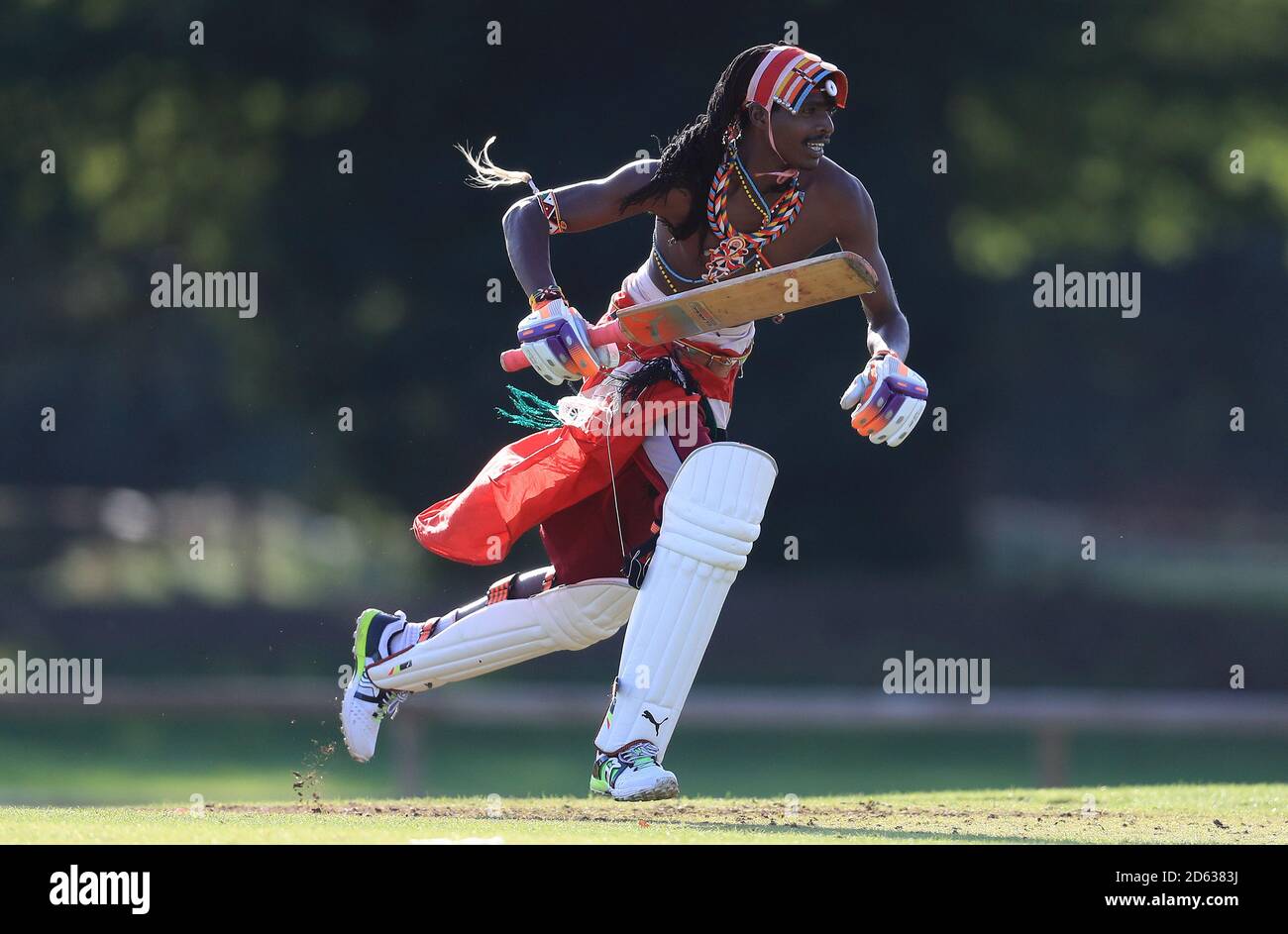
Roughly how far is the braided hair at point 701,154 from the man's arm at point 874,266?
0.35 metres

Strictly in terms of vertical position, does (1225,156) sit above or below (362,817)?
above

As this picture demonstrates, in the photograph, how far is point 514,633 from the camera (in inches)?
177

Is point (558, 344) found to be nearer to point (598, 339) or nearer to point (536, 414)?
point (598, 339)

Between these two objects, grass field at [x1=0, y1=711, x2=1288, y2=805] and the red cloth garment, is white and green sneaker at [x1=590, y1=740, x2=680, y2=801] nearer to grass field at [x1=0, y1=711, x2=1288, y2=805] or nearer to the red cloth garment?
the red cloth garment

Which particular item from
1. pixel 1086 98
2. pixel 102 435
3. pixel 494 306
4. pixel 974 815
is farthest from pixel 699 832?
pixel 102 435

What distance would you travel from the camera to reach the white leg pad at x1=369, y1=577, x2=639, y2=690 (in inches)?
174

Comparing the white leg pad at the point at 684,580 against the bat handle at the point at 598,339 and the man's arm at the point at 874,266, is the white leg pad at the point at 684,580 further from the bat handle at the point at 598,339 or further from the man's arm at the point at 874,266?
the man's arm at the point at 874,266

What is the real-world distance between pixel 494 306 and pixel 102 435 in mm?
7631

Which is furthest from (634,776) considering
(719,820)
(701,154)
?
(701,154)

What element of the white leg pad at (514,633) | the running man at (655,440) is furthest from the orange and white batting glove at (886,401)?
the white leg pad at (514,633)

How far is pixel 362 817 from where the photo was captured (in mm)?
4250

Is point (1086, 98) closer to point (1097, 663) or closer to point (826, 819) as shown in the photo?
point (1097, 663)

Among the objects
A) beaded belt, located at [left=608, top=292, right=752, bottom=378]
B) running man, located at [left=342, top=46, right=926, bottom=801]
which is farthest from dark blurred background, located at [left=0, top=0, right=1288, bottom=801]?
beaded belt, located at [left=608, top=292, right=752, bottom=378]

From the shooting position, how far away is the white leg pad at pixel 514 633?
443 centimetres
